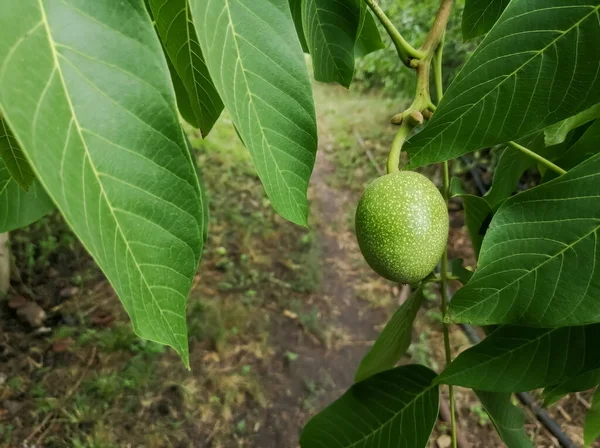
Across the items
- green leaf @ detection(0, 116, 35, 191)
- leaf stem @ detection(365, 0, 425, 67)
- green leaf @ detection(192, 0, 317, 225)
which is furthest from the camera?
leaf stem @ detection(365, 0, 425, 67)

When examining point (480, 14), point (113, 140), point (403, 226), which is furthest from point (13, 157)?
point (480, 14)

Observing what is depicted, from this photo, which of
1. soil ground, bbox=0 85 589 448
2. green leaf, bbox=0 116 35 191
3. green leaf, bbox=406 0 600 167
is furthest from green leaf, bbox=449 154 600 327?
soil ground, bbox=0 85 589 448

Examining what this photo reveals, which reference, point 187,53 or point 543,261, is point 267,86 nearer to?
point 187,53

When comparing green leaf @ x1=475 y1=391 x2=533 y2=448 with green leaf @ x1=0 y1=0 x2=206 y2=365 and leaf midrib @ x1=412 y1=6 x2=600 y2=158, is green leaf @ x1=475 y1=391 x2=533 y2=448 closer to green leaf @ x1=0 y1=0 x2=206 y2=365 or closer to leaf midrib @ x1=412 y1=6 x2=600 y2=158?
leaf midrib @ x1=412 y1=6 x2=600 y2=158

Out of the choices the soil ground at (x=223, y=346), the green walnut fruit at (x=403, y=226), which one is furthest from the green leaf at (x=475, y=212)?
the soil ground at (x=223, y=346)

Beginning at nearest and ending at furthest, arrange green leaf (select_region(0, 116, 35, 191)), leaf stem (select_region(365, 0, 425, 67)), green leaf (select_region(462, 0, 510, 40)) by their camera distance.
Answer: green leaf (select_region(0, 116, 35, 191))
leaf stem (select_region(365, 0, 425, 67))
green leaf (select_region(462, 0, 510, 40))

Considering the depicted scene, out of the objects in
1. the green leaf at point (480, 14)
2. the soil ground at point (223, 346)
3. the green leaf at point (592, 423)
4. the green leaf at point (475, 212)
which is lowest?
the soil ground at point (223, 346)

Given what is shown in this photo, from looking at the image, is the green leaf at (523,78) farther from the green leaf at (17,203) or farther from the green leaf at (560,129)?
the green leaf at (17,203)
